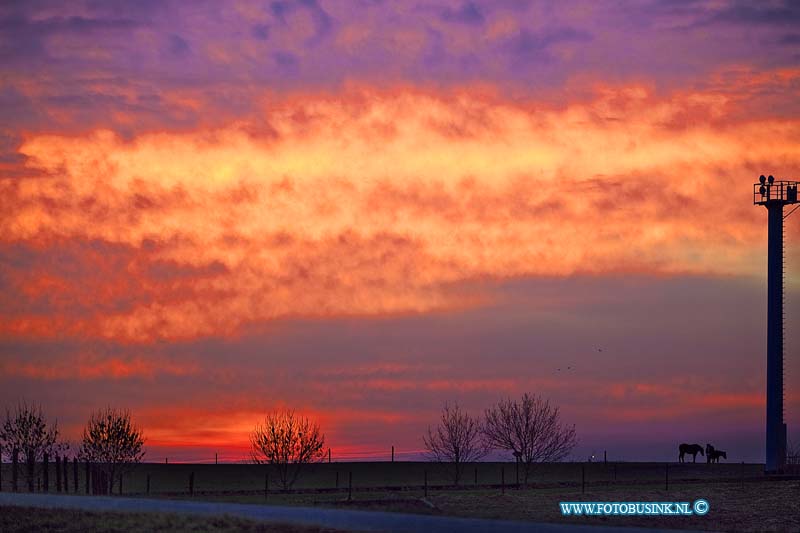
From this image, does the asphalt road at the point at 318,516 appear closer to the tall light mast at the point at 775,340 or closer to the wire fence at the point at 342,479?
the wire fence at the point at 342,479

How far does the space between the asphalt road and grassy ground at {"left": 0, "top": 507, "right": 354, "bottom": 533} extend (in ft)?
3.04

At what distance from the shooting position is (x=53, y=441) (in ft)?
254

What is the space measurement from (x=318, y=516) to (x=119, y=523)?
6895 millimetres

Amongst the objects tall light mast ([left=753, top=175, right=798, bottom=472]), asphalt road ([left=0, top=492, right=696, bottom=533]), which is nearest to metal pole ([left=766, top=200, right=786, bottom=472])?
tall light mast ([left=753, top=175, right=798, bottom=472])

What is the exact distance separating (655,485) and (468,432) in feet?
55.0

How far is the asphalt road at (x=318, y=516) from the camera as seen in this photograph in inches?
1347

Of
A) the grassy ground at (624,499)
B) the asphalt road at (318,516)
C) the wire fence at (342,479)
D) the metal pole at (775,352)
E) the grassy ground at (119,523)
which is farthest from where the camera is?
the metal pole at (775,352)

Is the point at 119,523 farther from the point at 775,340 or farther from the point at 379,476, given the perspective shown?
the point at 379,476

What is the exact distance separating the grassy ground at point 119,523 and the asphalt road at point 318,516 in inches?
36.4

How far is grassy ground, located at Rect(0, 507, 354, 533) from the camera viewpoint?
3697 centimetres

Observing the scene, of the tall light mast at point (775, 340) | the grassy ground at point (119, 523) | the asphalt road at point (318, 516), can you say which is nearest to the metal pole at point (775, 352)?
the tall light mast at point (775, 340)

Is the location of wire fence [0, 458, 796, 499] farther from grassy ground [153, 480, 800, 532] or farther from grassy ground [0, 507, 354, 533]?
grassy ground [0, 507, 354, 533]

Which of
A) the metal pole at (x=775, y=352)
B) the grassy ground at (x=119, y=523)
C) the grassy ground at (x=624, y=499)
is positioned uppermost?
the metal pole at (x=775, y=352)

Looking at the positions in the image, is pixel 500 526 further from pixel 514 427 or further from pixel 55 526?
pixel 514 427
